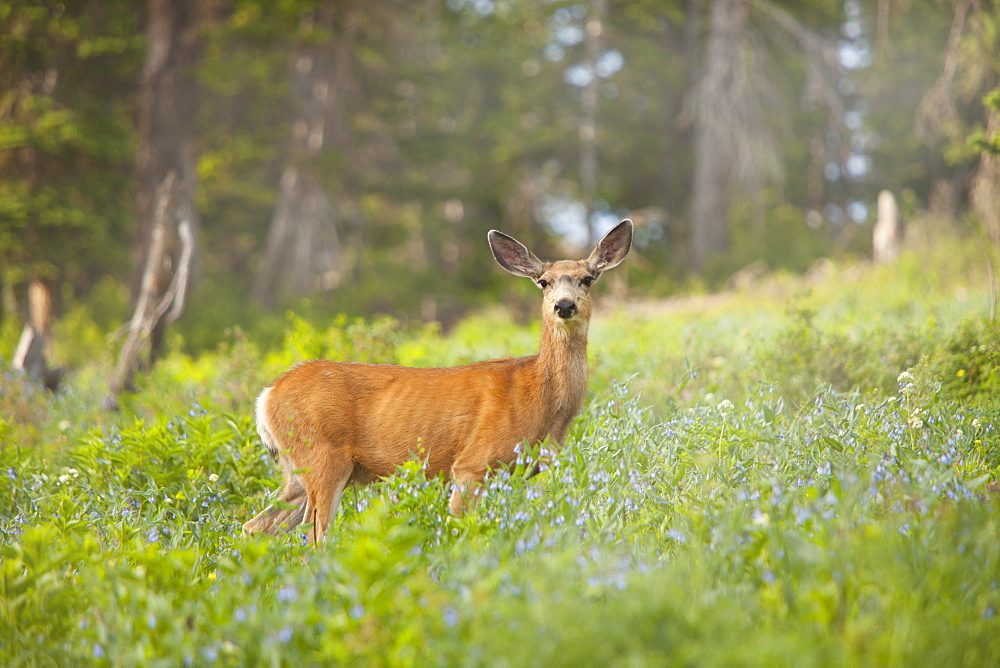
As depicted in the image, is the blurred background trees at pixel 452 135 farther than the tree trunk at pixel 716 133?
No

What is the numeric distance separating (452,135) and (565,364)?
1682 cm

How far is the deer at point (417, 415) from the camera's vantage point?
453 cm

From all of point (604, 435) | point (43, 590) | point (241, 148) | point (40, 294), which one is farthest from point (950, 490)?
point (241, 148)

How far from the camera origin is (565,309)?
458 centimetres

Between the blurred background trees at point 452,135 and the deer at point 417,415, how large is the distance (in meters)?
6.70

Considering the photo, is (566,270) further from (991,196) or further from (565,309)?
(991,196)

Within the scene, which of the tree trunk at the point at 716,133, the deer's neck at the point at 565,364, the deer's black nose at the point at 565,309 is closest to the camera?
the deer's black nose at the point at 565,309

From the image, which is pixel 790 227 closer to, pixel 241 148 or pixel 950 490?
pixel 241 148

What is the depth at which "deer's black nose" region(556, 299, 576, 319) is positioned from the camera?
4.57m

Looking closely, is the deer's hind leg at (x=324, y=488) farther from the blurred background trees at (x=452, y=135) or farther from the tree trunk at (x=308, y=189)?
the tree trunk at (x=308, y=189)

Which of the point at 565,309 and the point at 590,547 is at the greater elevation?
the point at 565,309

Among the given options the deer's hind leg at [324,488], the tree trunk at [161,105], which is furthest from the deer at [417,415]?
the tree trunk at [161,105]

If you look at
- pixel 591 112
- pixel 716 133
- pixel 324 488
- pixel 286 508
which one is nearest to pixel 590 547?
pixel 324 488

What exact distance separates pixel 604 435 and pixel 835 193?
2346 cm
